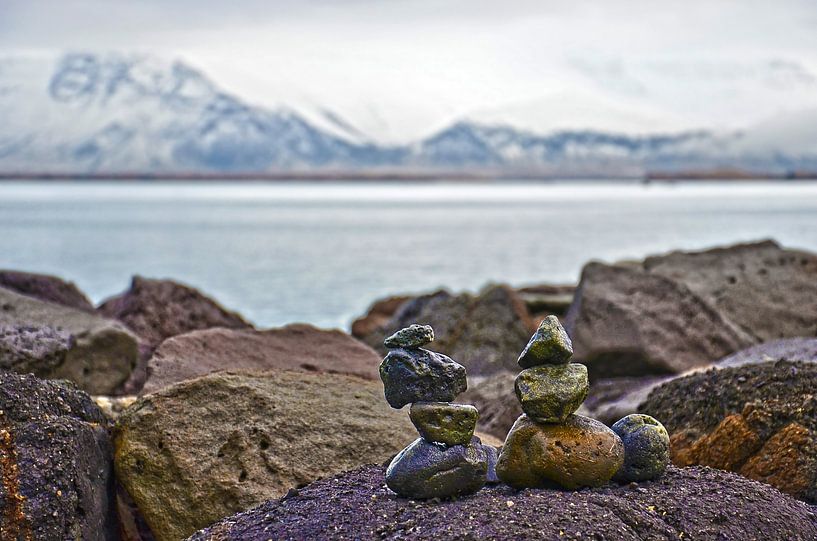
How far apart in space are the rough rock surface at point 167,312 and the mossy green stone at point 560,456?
23.9 ft

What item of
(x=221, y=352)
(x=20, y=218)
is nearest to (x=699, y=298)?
(x=221, y=352)

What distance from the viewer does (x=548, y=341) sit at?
219 inches

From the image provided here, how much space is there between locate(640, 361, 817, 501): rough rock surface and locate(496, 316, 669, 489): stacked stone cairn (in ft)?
4.58

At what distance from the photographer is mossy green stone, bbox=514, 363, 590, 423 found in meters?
5.42

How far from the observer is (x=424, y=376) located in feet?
18.2

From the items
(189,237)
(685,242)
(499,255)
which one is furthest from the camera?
(189,237)

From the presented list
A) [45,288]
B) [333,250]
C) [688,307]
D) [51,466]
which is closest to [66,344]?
[45,288]

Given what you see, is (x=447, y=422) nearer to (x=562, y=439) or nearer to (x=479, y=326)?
(x=562, y=439)

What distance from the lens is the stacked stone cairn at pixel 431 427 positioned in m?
5.26

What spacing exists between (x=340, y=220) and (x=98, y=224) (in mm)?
20622

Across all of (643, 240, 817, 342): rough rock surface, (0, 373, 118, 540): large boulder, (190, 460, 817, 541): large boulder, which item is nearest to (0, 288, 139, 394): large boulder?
(0, 373, 118, 540): large boulder

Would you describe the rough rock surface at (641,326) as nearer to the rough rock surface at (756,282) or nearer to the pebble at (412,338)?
the rough rock surface at (756,282)

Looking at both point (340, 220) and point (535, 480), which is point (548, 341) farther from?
point (340, 220)

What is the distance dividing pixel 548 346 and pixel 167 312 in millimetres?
7711
